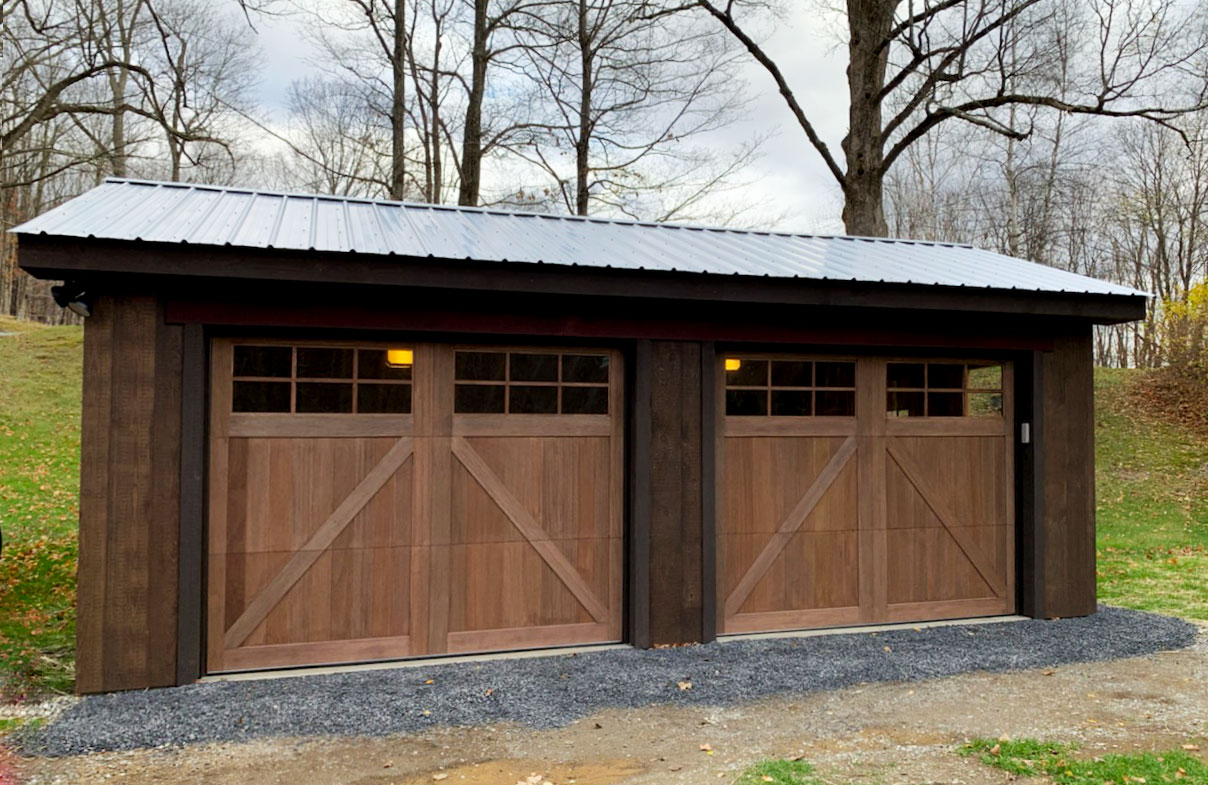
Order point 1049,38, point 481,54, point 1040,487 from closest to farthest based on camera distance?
point 1040,487 < point 1049,38 < point 481,54

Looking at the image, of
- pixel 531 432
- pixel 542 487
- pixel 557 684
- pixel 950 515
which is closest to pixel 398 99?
pixel 531 432

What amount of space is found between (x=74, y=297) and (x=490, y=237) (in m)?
2.45

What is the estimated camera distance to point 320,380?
5.32 m

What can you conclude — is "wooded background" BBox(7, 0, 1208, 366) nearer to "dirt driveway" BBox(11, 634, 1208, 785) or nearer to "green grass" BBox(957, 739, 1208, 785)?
"dirt driveway" BBox(11, 634, 1208, 785)

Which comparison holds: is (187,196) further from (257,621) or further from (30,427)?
(30,427)

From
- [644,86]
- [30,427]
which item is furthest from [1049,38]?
[30,427]

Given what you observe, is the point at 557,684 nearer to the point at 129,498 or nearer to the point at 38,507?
the point at 129,498

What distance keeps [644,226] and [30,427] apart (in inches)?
458

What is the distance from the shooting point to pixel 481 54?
49.4 feet

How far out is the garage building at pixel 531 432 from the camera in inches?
191

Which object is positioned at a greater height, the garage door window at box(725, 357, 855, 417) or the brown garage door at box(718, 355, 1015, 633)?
the garage door window at box(725, 357, 855, 417)

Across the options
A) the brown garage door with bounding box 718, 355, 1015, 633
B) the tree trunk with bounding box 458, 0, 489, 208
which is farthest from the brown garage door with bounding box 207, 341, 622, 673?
the tree trunk with bounding box 458, 0, 489, 208

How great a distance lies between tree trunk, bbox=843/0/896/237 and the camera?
13.0m

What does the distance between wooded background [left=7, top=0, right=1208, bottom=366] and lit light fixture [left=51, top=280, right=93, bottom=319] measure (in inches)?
107
